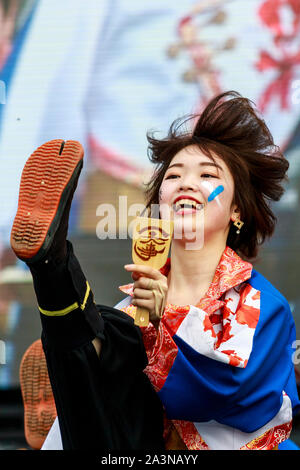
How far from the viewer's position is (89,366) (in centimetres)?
160

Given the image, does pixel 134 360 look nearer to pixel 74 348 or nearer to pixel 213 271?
pixel 74 348

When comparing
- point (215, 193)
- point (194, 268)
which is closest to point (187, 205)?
point (215, 193)

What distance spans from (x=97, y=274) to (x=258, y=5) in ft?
6.34

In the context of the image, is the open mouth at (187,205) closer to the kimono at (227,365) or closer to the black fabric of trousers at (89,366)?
the kimono at (227,365)

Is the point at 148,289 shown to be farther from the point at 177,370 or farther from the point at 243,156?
the point at 243,156

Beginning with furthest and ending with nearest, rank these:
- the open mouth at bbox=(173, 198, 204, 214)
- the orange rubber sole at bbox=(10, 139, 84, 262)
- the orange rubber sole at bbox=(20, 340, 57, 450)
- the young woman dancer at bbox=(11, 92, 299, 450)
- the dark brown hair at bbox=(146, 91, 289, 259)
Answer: the orange rubber sole at bbox=(20, 340, 57, 450)
the dark brown hair at bbox=(146, 91, 289, 259)
the open mouth at bbox=(173, 198, 204, 214)
the young woman dancer at bbox=(11, 92, 299, 450)
the orange rubber sole at bbox=(10, 139, 84, 262)

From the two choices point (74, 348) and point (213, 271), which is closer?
point (74, 348)

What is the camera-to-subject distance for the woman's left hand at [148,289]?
1.53 meters

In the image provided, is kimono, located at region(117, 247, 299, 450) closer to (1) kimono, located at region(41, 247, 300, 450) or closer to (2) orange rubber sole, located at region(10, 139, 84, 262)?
(1) kimono, located at region(41, 247, 300, 450)

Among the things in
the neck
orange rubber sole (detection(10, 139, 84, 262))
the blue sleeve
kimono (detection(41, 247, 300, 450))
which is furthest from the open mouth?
orange rubber sole (detection(10, 139, 84, 262))

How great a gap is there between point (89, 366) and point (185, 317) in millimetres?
301

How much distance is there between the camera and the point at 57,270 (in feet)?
4.98

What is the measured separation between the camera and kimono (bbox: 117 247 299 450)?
5.44ft
